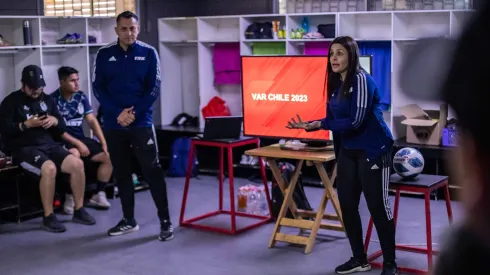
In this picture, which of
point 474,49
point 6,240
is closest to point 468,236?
point 474,49

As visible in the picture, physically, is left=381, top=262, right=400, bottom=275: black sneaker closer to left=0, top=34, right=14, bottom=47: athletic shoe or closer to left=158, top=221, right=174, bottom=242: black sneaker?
left=158, top=221, right=174, bottom=242: black sneaker

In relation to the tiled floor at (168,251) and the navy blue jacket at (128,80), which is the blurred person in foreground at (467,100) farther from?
the navy blue jacket at (128,80)

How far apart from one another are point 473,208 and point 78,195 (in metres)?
5.38

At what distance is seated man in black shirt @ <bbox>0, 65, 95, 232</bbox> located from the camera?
550 cm

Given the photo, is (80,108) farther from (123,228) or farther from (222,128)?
(222,128)

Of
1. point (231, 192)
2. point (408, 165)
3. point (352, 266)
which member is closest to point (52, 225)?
point (231, 192)

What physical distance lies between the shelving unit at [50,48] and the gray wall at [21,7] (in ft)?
0.37

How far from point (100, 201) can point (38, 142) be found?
2.50 ft

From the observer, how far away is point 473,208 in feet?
1.55

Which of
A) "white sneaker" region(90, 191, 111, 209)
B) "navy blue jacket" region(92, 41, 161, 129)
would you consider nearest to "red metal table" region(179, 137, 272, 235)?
"navy blue jacket" region(92, 41, 161, 129)

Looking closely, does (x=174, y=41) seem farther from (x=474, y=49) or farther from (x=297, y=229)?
(x=474, y=49)

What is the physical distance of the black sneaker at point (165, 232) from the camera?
16.5 ft

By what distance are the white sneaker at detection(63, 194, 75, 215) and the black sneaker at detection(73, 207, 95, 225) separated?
10.2 inches

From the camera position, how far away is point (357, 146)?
158 inches
